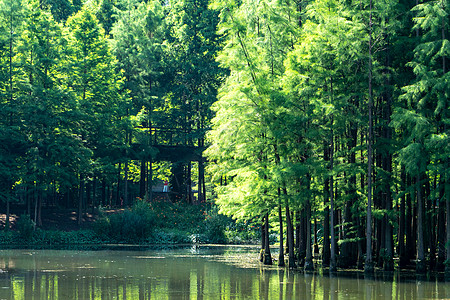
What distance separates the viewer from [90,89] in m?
49.8

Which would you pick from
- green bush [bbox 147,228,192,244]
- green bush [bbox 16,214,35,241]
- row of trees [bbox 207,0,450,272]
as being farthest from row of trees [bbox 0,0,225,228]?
row of trees [bbox 207,0,450,272]

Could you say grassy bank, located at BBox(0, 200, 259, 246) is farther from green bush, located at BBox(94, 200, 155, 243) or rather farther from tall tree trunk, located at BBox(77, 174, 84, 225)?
tall tree trunk, located at BBox(77, 174, 84, 225)

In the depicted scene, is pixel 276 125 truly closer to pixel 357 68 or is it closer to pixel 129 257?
pixel 357 68

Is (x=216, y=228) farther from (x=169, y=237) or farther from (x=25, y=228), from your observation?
(x=25, y=228)

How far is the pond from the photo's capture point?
64.5 feet

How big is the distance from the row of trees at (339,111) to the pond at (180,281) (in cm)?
269

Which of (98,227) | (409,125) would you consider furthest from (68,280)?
(98,227)

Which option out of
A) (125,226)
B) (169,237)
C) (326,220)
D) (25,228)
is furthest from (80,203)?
(326,220)

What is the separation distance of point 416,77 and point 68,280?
52.6ft

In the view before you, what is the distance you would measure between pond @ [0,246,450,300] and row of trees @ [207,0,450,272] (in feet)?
8.82

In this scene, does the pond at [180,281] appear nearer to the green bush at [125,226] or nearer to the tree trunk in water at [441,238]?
the tree trunk in water at [441,238]

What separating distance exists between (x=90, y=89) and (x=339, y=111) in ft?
92.6

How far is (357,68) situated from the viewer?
2678 cm

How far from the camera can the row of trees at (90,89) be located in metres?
45.1
